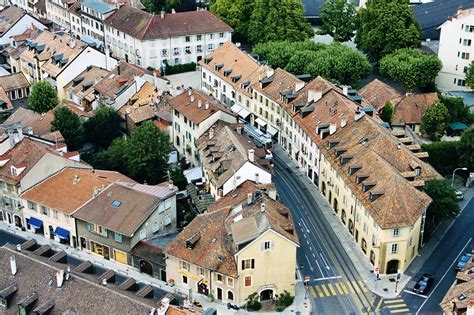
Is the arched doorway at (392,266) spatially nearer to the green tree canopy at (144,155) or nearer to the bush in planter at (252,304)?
the bush in planter at (252,304)

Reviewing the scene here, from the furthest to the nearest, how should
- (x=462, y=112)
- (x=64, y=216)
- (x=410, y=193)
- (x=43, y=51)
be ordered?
(x=43, y=51) → (x=462, y=112) → (x=64, y=216) → (x=410, y=193)

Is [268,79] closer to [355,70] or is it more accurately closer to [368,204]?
[355,70]

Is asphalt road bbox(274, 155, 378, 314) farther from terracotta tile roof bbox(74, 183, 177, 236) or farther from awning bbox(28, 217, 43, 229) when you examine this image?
awning bbox(28, 217, 43, 229)

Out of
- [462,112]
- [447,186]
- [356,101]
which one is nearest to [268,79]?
[356,101]

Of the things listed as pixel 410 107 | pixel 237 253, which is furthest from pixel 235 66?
pixel 237 253

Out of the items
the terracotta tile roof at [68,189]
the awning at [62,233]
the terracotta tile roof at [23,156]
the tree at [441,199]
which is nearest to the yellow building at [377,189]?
the tree at [441,199]

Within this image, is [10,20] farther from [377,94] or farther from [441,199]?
[441,199]

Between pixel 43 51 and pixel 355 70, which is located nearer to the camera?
pixel 355 70
